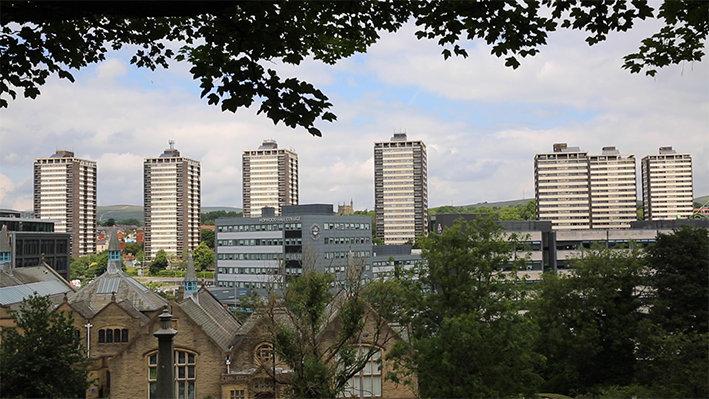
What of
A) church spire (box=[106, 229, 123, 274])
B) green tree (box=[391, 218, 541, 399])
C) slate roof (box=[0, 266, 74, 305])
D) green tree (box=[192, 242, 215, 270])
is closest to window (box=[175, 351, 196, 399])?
green tree (box=[391, 218, 541, 399])

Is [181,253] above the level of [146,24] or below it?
below

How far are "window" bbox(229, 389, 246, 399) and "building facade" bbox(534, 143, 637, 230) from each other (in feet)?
462

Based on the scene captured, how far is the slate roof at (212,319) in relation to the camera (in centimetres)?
3497

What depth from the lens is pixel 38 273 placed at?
180 ft

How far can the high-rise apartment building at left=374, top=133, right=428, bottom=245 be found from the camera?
159250 mm

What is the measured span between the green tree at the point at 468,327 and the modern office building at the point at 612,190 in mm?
151102

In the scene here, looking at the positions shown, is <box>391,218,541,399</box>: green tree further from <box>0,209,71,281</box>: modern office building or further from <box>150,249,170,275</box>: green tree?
<box>150,249,170,275</box>: green tree

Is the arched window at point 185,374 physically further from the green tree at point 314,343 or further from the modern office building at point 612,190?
the modern office building at point 612,190

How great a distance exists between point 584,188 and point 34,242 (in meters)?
138

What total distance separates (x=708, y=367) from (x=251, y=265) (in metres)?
83.5

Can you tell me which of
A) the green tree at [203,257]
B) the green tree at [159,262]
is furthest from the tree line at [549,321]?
the green tree at [159,262]

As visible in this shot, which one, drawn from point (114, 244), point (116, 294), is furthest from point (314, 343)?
point (114, 244)

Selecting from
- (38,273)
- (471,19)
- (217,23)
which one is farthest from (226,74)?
(38,273)

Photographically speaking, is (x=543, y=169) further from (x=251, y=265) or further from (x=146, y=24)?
(x=146, y=24)
